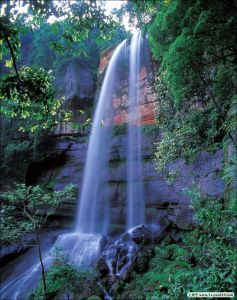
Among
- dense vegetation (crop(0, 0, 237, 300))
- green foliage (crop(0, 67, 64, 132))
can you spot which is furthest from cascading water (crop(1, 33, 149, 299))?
green foliage (crop(0, 67, 64, 132))

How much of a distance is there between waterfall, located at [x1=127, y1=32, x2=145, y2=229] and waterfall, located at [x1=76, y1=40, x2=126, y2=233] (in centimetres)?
119

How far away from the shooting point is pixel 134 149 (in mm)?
12750

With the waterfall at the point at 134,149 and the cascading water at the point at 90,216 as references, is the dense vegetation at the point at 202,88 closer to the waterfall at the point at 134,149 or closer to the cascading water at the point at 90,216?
the cascading water at the point at 90,216

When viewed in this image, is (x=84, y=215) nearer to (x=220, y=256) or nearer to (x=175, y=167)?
(x=175, y=167)

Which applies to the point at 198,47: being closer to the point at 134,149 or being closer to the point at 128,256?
the point at 128,256

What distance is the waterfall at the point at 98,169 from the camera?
12.8m

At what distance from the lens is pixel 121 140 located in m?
13.5

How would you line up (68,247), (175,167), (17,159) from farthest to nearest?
(17,159) → (68,247) → (175,167)

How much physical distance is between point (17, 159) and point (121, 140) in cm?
654

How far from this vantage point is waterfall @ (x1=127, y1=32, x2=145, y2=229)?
38.3ft

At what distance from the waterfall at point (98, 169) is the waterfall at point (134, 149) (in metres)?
1.19

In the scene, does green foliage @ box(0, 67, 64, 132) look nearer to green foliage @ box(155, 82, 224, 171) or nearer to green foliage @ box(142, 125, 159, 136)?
green foliage @ box(155, 82, 224, 171)

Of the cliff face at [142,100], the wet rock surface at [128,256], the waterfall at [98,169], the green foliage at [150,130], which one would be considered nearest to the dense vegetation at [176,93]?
the wet rock surface at [128,256]

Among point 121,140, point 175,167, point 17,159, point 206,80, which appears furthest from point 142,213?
point 17,159
